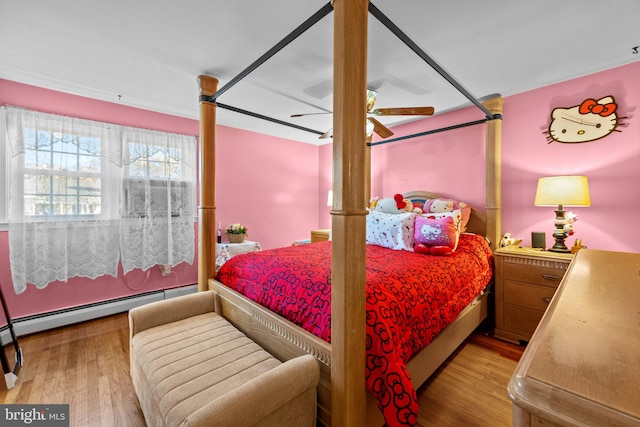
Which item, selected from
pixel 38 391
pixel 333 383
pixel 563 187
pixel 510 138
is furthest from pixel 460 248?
pixel 38 391

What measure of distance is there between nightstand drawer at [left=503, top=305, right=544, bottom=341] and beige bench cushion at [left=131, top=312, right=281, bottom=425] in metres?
2.05

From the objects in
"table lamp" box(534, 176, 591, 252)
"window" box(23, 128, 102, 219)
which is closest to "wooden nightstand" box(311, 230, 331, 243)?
"table lamp" box(534, 176, 591, 252)

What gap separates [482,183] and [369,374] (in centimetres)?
249

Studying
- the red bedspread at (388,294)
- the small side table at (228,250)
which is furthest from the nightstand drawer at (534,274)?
the small side table at (228,250)

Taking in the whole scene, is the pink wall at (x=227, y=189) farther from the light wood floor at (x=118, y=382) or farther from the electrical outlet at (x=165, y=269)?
the light wood floor at (x=118, y=382)

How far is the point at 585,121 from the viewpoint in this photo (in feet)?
7.46

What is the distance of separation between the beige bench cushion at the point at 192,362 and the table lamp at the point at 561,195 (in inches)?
93.8

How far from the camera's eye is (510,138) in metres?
2.66

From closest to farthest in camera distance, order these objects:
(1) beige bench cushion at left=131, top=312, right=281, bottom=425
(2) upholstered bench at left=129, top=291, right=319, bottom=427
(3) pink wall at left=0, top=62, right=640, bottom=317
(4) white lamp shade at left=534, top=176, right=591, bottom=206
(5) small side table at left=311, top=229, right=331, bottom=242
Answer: (2) upholstered bench at left=129, top=291, right=319, bottom=427
(1) beige bench cushion at left=131, top=312, right=281, bottom=425
(4) white lamp shade at left=534, top=176, right=591, bottom=206
(3) pink wall at left=0, top=62, right=640, bottom=317
(5) small side table at left=311, top=229, right=331, bottom=242

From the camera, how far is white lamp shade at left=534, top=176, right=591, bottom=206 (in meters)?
2.05

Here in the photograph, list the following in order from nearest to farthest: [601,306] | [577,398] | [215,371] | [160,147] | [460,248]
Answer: [577,398]
[601,306]
[215,371]
[460,248]
[160,147]

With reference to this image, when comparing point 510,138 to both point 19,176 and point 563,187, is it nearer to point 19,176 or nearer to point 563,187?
point 563,187

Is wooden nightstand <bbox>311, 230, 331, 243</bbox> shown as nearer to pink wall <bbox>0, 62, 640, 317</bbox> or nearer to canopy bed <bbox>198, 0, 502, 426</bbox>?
pink wall <bbox>0, 62, 640, 317</bbox>

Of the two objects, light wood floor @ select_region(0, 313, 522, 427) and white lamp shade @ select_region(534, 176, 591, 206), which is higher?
white lamp shade @ select_region(534, 176, 591, 206)
